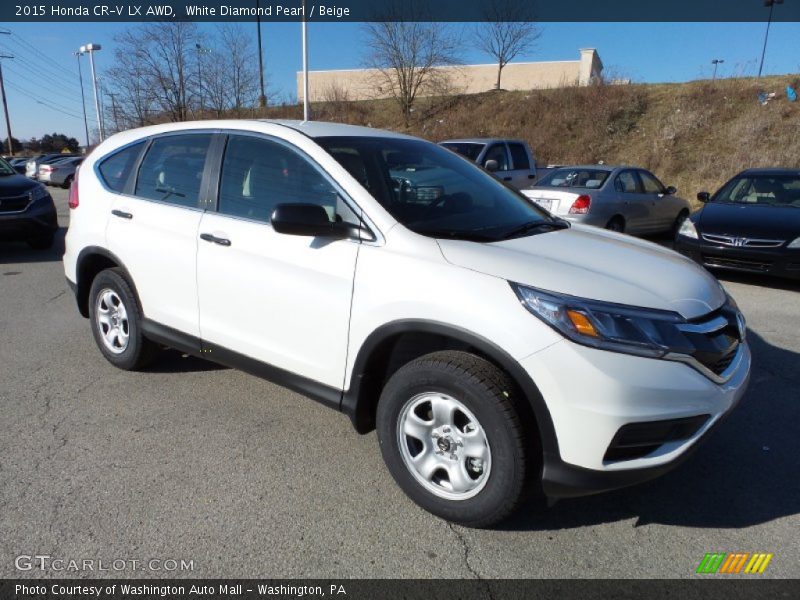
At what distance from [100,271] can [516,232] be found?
326 centimetres

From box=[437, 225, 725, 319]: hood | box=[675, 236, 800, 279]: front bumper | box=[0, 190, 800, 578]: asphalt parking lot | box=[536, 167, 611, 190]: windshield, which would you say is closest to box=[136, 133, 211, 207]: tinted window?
box=[0, 190, 800, 578]: asphalt parking lot

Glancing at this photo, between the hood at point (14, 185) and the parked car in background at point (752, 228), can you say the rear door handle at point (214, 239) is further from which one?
the hood at point (14, 185)

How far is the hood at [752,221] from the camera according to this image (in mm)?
7395

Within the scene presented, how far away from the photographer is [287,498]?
9.43ft

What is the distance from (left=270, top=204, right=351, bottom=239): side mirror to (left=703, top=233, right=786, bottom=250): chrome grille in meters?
6.67

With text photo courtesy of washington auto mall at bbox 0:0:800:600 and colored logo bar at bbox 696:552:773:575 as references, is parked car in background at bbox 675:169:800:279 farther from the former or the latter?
colored logo bar at bbox 696:552:773:575

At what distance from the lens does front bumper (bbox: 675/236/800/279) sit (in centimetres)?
720

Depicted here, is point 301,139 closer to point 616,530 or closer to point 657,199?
point 616,530

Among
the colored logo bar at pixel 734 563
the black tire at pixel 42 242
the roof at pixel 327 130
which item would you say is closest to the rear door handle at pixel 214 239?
the roof at pixel 327 130

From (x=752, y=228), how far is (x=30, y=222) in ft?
34.5

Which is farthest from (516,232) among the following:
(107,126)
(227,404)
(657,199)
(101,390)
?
(107,126)

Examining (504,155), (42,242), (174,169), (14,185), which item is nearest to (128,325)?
(174,169)

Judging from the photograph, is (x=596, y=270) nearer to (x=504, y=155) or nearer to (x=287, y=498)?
(x=287, y=498)

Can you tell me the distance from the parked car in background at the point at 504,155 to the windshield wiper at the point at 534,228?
825 centimetres
